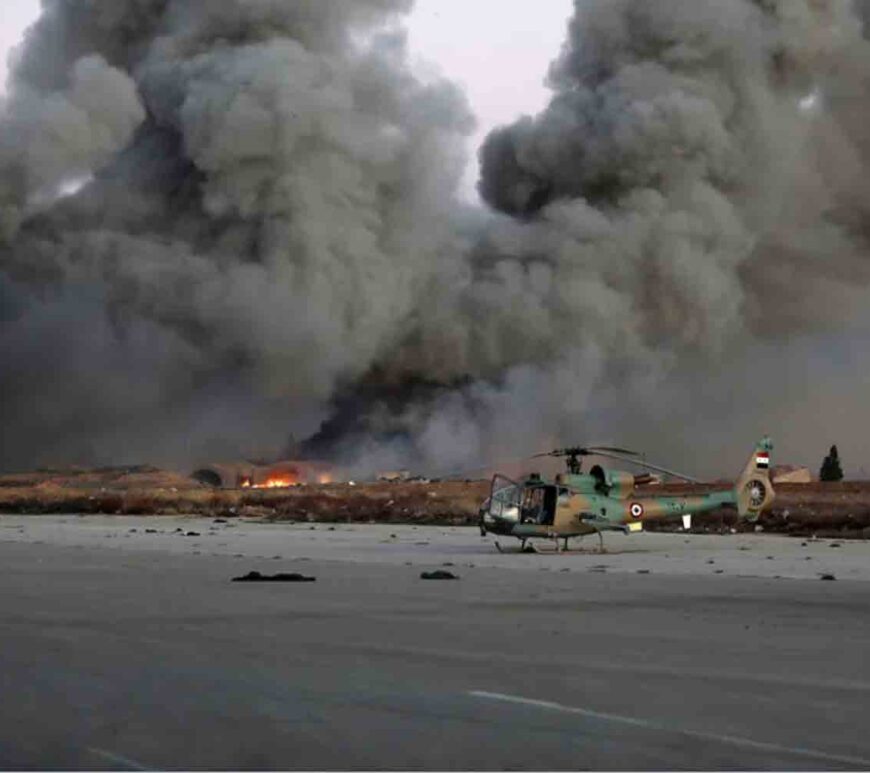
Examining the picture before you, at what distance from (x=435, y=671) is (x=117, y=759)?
14.2ft

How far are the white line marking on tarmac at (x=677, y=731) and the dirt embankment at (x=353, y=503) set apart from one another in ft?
108

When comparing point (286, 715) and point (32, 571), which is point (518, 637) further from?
point (32, 571)

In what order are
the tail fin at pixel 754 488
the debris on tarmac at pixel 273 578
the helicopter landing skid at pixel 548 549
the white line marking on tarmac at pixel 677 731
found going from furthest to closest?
the tail fin at pixel 754 488, the helicopter landing skid at pixel 548 549, the debris on tarmac at pixel 273 578, the white line marking on tarmac at pixel 677 731

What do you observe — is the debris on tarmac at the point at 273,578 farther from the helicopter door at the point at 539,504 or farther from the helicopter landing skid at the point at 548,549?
the helicopter landing skid at the point at 548,549

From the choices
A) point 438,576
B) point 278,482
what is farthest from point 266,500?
point 438,576

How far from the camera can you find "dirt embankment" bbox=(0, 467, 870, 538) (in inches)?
1918

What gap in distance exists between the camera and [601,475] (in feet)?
117

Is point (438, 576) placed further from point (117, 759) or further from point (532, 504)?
point (117, 759)

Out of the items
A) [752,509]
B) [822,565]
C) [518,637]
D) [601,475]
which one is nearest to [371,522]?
[752,509]

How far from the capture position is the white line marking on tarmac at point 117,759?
8.02 m

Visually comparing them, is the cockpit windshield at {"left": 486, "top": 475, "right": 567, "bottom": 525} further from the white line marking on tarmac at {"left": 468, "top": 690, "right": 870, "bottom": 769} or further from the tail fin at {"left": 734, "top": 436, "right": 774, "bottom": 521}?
the white line marking on tarmac at {"left": 468, "top": 690, "right": 870, "bottom": 769}

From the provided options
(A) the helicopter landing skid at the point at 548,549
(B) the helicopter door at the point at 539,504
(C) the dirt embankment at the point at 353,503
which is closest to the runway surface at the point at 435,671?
(B) the helicopter door at the point at 539,504

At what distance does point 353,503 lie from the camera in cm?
6694

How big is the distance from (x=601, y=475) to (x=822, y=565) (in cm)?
772
